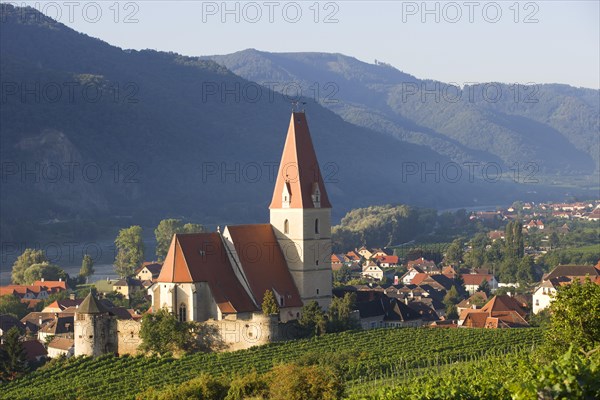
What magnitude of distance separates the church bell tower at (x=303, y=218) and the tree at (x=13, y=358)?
1365 centimetres

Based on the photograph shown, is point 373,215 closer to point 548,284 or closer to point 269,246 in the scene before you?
point 548,284

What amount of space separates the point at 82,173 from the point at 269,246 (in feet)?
452

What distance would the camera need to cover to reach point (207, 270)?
60.0 metres

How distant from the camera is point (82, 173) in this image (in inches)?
7756

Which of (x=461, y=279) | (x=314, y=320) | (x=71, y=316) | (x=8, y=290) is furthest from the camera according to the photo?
(x=461, y=279)

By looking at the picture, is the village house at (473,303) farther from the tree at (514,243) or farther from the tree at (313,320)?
the tree at (313,320)

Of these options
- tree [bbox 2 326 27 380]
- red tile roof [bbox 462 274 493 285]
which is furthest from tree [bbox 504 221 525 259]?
tree [bbox 2 326 27 380]

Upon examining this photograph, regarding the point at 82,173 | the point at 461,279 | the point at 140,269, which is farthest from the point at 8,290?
the point at 82,173

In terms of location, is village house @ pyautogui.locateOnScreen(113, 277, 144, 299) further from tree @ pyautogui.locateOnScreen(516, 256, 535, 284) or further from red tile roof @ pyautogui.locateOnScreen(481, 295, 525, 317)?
tree @ pyautogui.locateOnScreen(516, 256, 535, 284)

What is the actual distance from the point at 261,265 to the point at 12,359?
12.6 metres

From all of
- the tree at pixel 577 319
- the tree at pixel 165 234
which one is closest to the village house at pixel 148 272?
the tree at pixel 165 234

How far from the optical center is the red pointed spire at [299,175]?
6353 centimetres

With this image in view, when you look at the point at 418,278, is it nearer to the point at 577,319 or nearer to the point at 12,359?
the point at 12,359

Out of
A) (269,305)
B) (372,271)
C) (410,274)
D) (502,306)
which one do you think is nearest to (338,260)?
(372,271)
